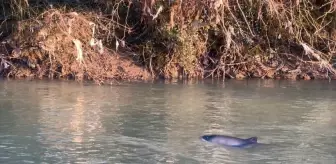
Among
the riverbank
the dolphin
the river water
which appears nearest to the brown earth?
the riverbank

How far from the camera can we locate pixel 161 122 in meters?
5.01

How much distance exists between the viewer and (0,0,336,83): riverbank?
26.5ft

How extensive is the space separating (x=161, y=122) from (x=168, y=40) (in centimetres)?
341

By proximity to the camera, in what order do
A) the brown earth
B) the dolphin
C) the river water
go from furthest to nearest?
1. the brown earth
2. the dolphin
3. the river water

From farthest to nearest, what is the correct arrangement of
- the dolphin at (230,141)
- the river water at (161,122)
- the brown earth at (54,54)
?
the brown earth at (54,54)
the dolphin at (230,141)
the river water at (161,122)

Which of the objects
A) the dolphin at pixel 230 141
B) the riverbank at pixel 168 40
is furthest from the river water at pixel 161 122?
the riverbank at pixel 168 40

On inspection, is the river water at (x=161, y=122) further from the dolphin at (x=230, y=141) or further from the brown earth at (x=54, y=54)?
the brown earth at (x=54, y=54)

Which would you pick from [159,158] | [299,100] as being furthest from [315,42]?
[159,158]

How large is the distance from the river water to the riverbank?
74 cm

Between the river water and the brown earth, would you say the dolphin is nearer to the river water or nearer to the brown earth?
the river water

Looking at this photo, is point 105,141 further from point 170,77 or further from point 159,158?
point 170,77

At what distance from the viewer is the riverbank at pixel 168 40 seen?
8.07 meters

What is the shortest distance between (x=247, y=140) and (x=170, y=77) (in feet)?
13.3

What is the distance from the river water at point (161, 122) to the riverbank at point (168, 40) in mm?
741
